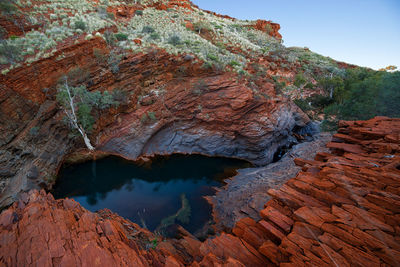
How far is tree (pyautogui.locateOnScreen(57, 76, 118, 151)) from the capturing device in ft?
38.5

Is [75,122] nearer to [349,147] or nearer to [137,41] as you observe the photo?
[137,41]

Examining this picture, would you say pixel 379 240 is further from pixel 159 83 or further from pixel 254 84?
pixel 159 83

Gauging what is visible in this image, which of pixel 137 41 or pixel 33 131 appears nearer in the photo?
pixel 33 131

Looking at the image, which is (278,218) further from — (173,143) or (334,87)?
(334,87)

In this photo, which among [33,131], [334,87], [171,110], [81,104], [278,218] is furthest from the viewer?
[334,87]

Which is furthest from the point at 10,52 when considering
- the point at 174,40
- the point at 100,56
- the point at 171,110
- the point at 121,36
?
the point at 174,40

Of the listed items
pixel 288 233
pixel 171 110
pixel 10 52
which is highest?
pixel 10 52

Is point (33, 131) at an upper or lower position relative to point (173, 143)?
upper

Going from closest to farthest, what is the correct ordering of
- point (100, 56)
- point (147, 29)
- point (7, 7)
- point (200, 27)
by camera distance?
point (7, 7)
point (100, 56)
point (147, 29)
point (200, 27)

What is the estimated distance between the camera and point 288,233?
164 inches

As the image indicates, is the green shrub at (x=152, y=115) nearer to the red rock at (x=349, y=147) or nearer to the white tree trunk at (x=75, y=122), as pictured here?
the white tree trunk at (x=75, y=122)

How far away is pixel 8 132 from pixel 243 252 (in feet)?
47.9

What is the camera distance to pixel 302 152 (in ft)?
41.4

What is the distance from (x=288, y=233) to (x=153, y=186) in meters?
9.12
